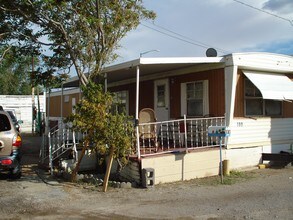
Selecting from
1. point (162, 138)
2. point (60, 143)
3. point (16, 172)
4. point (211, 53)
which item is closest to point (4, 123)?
point (16, 172)

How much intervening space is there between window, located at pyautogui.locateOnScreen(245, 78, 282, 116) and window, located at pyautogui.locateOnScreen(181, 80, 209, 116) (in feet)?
3.69

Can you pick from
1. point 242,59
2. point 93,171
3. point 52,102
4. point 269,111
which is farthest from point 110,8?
point 52,102

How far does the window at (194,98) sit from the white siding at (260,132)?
3.29 ft

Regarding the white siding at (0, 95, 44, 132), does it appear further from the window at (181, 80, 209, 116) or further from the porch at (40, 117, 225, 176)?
the window at (181, 80, 209, 116)

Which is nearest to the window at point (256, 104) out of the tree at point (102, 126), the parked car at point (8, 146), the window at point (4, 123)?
the tree at point (102, 126)

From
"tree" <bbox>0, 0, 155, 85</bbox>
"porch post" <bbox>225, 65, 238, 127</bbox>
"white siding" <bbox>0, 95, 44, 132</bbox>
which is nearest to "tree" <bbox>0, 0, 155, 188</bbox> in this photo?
"tree" <bbox>0, 0, 155, 85</bbox>

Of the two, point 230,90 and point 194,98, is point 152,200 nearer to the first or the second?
point 230,90

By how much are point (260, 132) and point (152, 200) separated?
15.2 ft

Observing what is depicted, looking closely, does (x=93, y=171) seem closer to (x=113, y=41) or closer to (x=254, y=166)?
(x=113, y=41)

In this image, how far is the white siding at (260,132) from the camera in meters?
9.69

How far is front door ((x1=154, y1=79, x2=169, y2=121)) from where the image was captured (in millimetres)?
11516

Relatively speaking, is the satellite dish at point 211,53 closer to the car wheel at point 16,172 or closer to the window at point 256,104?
the window at point 256,104

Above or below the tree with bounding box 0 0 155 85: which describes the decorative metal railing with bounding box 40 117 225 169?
below

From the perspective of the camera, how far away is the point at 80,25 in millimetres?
9703
